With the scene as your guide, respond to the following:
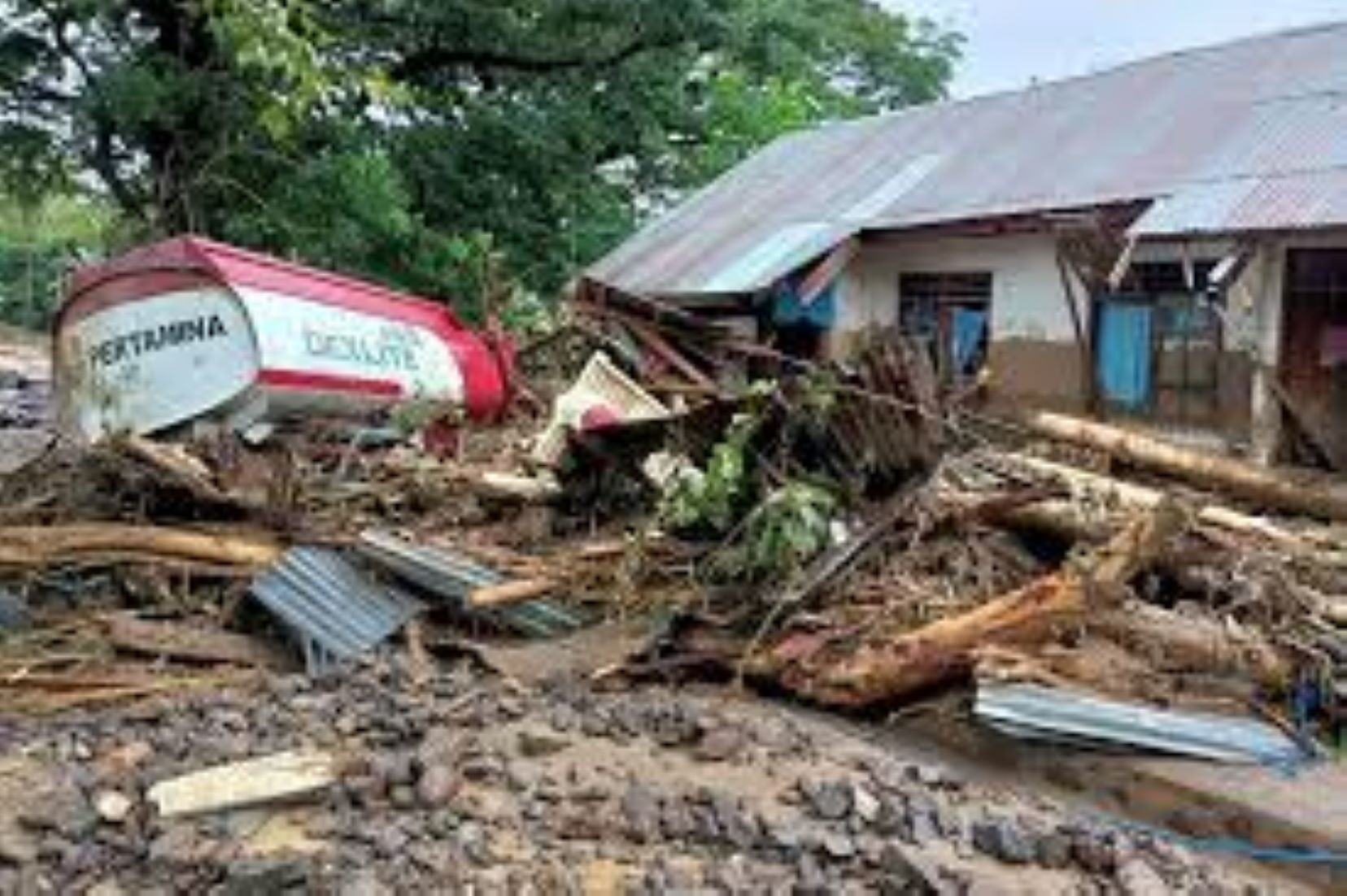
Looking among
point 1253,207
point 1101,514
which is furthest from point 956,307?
point 1101,514

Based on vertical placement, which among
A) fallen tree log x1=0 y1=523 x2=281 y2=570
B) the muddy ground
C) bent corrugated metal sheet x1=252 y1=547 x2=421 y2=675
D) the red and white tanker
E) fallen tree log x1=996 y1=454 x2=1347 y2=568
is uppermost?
the red and white tanker

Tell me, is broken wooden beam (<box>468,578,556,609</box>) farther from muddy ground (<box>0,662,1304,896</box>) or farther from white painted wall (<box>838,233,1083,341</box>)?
white painted wall (<box>838,233,1083,341</box>)

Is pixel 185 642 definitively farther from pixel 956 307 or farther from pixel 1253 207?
pixel 956 307

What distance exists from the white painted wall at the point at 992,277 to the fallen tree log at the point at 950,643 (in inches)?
317

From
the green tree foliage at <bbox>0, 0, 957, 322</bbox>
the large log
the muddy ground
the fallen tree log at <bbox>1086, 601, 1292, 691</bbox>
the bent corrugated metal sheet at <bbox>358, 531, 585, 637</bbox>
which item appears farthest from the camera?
the green tree foliage at <bbox>0, 0, 957, 322</bbox>

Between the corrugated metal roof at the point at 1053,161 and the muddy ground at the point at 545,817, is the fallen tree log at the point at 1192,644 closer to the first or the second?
the muddy ground at the point at 545,817

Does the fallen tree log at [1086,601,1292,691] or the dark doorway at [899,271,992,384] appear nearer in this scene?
the fallen tree log at [1086,601,1292,691]

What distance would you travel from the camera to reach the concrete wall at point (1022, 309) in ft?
50.1

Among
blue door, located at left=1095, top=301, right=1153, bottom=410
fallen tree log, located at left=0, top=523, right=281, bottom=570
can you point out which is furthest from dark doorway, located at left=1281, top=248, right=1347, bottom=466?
fallen tree log, located at left=0, top=523, right=281, bottom=570

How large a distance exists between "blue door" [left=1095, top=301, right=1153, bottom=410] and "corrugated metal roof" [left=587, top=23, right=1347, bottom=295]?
1.10 metres

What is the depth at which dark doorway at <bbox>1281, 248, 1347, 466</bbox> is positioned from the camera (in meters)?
12.8

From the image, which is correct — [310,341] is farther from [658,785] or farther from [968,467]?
[658,785]

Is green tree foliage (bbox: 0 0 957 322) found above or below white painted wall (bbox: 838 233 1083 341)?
above

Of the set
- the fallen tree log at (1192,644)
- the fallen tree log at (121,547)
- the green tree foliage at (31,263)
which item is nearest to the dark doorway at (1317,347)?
the fallen tree log at (1192,644)
